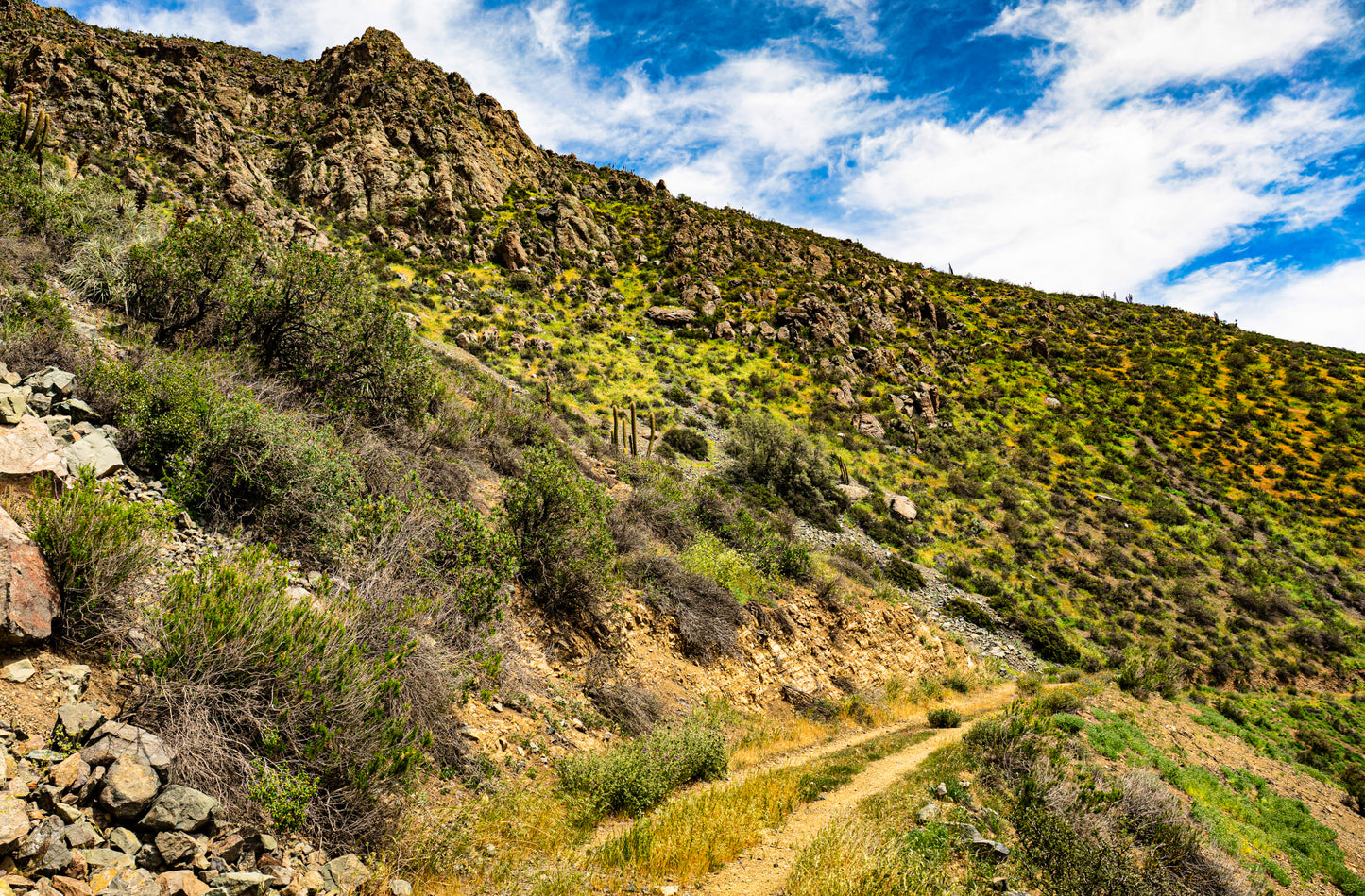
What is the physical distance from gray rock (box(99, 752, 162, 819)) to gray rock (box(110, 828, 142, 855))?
94 millimetres

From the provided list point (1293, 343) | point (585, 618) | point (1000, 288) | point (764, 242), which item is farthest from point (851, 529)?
point (1293, 343)

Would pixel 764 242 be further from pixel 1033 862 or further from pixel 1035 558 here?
pixel 1033 862

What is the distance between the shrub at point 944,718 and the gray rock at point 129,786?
1448 centimetres

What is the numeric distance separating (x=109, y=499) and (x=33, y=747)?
226cm

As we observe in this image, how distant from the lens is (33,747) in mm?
2803

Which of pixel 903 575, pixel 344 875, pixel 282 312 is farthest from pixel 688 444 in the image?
pixel 344 875

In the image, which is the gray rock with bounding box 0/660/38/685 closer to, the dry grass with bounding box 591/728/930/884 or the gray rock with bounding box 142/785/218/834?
the gray rock with bounding box 142/785/218/834

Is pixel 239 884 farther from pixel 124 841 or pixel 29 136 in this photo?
pixel 29 136

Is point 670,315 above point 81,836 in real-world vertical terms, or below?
above

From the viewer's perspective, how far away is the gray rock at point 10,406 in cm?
448

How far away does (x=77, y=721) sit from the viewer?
300cm

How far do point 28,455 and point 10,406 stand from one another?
89 centimetres

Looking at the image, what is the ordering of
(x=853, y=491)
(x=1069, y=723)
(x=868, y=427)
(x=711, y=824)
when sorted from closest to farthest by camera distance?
(x=711, y=824), (x=1069, y=723), (x=853, y=491), (x=868, y=427)

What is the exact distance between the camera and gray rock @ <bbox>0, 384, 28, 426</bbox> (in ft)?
14.7
